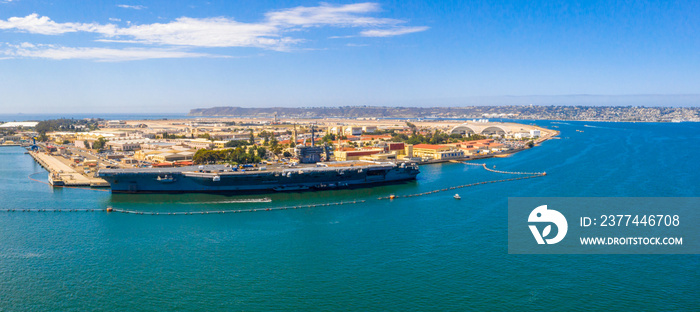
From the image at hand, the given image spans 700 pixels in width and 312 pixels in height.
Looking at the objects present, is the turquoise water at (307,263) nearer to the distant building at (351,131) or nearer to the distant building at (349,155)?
the distant building at (349,155)

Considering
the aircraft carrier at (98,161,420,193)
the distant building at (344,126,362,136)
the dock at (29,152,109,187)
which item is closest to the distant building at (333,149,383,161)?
the aircraft carrier at (98,161,420,193)

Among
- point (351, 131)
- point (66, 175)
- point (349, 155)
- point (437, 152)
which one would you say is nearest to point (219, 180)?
point (66, 175)

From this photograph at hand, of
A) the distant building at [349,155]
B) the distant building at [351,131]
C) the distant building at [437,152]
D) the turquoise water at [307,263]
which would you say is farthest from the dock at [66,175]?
the distant building at [351,131]

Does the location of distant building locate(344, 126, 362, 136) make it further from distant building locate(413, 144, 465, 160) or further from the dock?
the dock

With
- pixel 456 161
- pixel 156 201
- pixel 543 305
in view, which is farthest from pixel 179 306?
pixel 456 161

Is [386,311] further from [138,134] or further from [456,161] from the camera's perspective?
[138,134]
